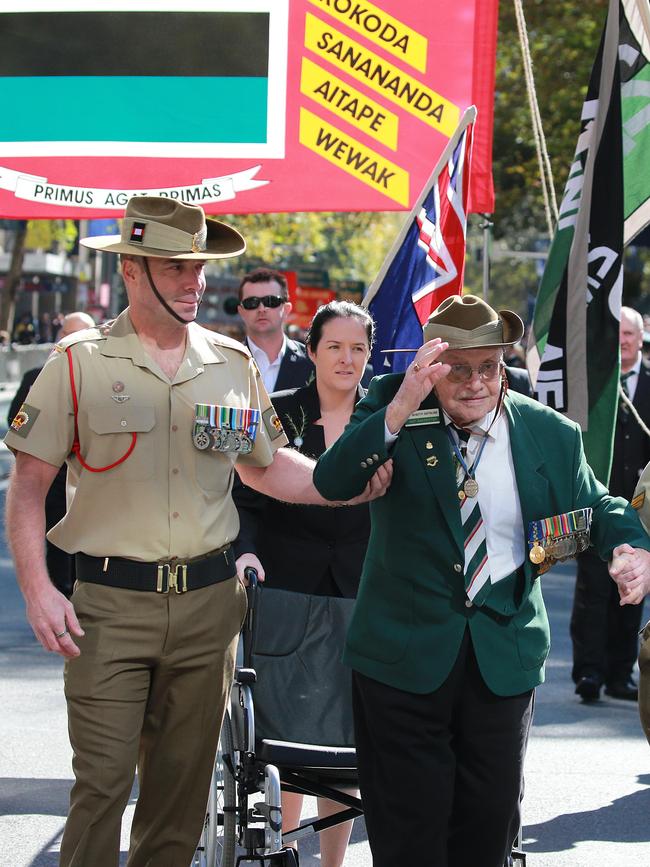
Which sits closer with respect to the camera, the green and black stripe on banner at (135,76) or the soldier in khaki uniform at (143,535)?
the soldier in khaki uniform at (143,535)

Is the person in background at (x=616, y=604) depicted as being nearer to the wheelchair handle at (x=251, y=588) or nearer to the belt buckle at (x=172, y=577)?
the wheelchair handle at (x=251, y=588)

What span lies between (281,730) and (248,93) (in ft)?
10.4

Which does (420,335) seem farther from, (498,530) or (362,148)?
(498,530)

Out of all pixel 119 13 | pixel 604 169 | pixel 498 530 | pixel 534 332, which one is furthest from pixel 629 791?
pixel 119 13

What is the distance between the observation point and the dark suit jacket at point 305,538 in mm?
5660

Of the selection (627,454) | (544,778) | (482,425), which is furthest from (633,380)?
(482,425)

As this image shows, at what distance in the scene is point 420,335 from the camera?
20.9 feet

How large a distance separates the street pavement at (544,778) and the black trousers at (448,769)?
51 millimetres

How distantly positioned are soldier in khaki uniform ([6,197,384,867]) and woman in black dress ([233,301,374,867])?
3.18ft

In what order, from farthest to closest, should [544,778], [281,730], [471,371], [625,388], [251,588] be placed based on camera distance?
[625,388], [544,778], [251,588], [281,730], [471,371]

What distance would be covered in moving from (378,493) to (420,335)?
89.0 inches

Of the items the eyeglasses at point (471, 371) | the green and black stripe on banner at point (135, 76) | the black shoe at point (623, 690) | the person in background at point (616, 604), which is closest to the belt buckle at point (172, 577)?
the eyeglasses at point (471, 371)

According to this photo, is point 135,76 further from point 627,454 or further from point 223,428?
point 627,454

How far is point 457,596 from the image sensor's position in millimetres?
4168
